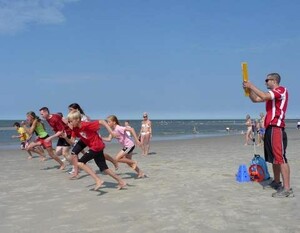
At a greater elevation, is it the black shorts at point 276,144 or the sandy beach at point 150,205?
the black shorts at point 276,144

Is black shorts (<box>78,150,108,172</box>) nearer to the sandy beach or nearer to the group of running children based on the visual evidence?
the group of running children

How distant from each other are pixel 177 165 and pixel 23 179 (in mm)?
4780

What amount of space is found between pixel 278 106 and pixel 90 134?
3885 mm

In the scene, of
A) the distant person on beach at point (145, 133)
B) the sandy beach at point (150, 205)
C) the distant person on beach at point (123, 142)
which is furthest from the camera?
the distant person on beach at point (145, 133)

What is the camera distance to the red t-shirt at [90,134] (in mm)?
8070

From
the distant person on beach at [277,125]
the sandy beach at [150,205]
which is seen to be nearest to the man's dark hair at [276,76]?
the distant person on beach at [277,125]

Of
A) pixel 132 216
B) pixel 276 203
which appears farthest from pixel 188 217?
pixel 276 203

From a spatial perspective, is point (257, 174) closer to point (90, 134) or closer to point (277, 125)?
point (277, 125)

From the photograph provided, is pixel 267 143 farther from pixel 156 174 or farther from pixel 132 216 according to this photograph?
pixel 156 174

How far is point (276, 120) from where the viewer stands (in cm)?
716

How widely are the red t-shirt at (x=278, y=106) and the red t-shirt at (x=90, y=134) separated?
3533 millimetres

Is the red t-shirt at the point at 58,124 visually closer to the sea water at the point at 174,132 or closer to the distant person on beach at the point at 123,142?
the distant person on beach at the point at 123,142

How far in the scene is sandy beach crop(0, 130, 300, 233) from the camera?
18.1ft

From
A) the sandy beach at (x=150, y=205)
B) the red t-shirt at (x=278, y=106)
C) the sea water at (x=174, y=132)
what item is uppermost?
the red t-shirt at (x=278, y=106)
